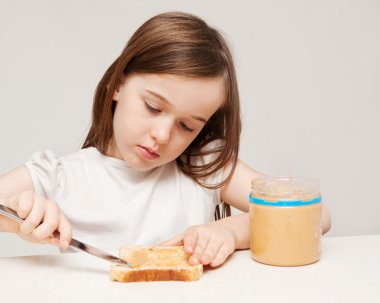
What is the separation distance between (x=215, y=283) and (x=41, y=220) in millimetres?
253

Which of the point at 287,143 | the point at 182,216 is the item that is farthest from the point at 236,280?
the point at 287,143

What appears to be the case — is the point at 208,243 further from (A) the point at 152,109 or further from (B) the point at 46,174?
(B) the point at 46,174

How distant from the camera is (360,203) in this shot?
6.89 ft

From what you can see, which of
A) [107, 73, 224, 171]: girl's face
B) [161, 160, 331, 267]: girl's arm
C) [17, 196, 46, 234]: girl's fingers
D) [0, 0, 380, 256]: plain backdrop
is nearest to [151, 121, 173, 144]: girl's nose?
[107, 73, 224, 171]: girl's face

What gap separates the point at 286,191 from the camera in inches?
30.5

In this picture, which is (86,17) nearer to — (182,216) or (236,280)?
(182,216)

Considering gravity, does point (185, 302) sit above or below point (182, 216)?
above

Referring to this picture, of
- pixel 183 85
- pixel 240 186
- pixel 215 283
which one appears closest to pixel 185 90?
pixel 183 85

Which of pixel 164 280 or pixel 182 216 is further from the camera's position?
pixel 182 216

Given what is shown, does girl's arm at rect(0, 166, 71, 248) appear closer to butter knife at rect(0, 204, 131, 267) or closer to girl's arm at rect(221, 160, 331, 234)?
butter knife at rect(0, 204, 131, 267)

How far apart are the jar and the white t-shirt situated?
388 mm

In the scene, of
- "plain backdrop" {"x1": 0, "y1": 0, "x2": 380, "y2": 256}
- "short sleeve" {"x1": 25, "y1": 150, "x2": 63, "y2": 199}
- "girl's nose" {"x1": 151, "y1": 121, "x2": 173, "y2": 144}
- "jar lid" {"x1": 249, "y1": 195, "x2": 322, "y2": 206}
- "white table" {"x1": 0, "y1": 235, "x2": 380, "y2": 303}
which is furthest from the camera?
"plain backdrop" {"x1": 0, "y1": 0, "x2": 380, "y2": 256}

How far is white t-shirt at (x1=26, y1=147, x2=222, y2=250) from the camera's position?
1124 millimetres

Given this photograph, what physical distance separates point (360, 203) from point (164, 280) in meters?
1.54
